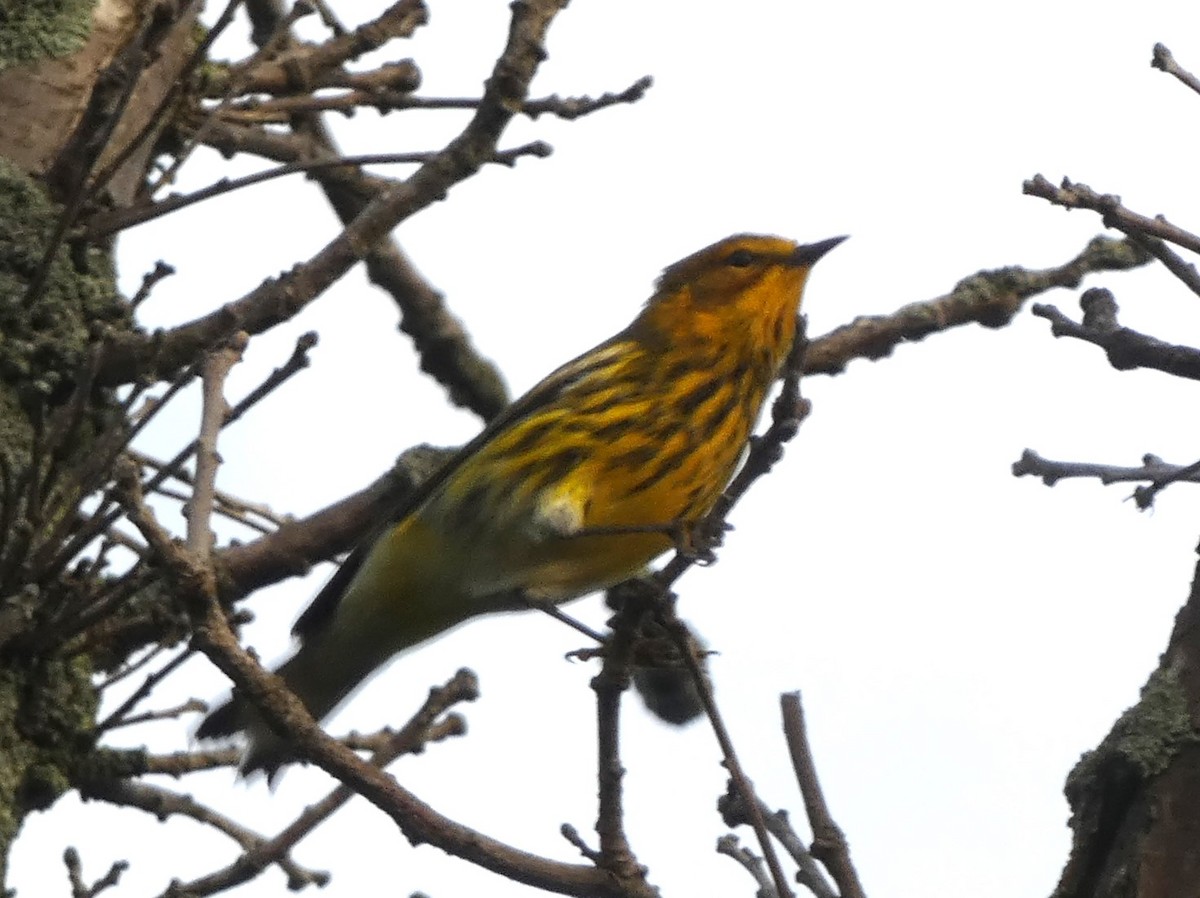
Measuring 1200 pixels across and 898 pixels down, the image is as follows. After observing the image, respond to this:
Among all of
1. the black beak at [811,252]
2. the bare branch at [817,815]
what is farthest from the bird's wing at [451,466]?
the bare branch at [817,815]

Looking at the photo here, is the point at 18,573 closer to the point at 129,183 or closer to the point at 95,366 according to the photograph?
the point at 95,366

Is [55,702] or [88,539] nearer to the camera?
[88,539]

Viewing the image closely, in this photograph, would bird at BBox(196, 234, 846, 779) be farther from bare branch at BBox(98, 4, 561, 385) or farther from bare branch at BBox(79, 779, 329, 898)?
bare branch at BBox(98, 4, 561, 385)

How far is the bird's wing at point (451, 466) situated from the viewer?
5027 mm

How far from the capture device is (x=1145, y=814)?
254 cm

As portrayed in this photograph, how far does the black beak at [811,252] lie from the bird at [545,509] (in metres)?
0.45

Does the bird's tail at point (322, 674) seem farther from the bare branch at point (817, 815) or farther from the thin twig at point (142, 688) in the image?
the bare branch at point (817, 815)

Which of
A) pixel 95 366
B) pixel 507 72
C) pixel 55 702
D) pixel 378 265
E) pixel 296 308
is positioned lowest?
pixel 55 702

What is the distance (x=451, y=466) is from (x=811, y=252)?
1.30m

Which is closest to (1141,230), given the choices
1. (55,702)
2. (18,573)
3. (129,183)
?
(18,573)

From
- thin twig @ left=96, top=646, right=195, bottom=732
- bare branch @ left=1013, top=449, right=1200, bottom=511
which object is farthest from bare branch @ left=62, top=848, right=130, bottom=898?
bare branch @ left=1013, top=449, right=1200, bottom=511

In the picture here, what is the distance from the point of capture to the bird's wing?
5.03 m

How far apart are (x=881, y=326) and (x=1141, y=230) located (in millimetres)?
3166

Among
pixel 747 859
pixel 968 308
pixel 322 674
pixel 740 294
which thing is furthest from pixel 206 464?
pixel 968 308
